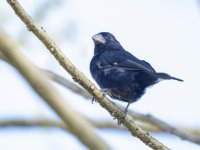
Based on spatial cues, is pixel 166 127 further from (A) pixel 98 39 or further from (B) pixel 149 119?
(A) pixel 98 39

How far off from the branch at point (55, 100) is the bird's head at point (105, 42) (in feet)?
8.39

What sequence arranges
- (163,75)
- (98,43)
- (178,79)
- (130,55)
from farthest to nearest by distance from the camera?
(98,43) < (130,55) < (163,75) < (178,79)

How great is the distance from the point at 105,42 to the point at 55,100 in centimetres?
291

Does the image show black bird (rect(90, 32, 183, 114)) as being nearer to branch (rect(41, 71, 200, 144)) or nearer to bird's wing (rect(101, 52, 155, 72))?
bird's wing (rect(101, 52, 155, 72))

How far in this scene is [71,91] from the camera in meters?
3.89

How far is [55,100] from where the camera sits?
1927 mm

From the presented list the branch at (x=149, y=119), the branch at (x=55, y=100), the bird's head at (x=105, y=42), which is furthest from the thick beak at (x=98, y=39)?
the branch at (x=55, y=100)

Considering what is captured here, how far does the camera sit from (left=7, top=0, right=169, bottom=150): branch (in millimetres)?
2424

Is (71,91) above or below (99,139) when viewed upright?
above

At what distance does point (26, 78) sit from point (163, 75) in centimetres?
167

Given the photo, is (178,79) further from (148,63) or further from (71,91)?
(71,91)

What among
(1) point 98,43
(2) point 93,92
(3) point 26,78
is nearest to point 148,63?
(1) point 98,43

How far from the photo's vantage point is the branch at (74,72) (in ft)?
7.95

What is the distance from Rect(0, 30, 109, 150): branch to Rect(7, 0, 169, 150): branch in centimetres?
30
